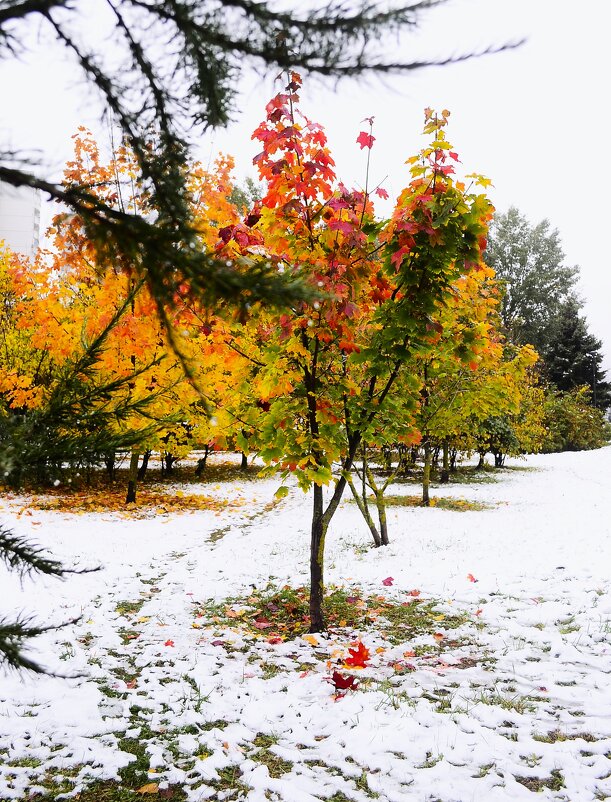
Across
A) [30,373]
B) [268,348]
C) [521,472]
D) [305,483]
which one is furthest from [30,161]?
[521,472]

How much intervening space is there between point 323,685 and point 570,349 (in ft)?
139

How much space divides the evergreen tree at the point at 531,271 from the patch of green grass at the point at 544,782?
1636 inches

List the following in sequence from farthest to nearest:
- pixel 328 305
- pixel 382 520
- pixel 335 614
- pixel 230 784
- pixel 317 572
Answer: pixel 382 520, pixel 335 614, pixel 317 572, pixel 328 305, pixel 230 784

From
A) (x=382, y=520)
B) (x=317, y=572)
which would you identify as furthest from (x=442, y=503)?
(x=317, y=572)

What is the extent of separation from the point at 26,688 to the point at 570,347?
43.8 m

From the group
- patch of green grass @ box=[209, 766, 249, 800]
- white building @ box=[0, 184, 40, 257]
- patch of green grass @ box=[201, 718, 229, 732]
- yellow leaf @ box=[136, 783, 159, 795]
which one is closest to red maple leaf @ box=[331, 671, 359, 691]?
patch of green grass @ box=[201, 718, 229, 732]

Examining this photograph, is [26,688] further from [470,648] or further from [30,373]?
[30,373]

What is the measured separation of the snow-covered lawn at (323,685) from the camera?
278 centimetres

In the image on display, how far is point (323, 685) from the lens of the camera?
→ 3852 millimetres

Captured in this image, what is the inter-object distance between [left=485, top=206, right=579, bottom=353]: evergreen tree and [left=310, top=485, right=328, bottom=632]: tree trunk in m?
39.5

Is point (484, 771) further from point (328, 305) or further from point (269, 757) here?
point (328, 305)

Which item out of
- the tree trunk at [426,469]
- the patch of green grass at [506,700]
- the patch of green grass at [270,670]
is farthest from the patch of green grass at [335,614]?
the tree trunk at [426,469]

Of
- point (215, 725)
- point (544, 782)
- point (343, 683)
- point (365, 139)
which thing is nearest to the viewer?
point (544, 782)

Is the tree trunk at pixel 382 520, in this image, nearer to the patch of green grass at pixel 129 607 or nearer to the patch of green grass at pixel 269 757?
the patch of green grass at pixel 129 607
